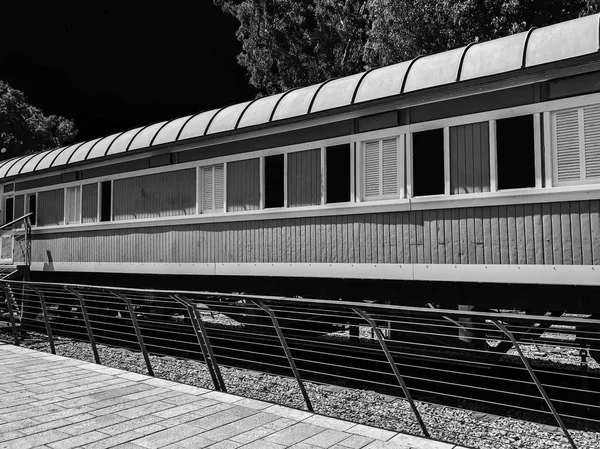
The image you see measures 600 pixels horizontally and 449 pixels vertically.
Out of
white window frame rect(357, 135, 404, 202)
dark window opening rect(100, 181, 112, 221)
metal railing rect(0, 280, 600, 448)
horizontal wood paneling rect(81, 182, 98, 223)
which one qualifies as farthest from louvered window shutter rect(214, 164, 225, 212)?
horizontal wood paneling rect(81, 182, 98, 223)

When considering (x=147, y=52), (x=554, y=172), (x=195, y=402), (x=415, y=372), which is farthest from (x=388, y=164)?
(x=147, y=52)

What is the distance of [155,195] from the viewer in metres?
10.2

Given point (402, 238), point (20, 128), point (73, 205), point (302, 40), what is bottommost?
point (402, 238)

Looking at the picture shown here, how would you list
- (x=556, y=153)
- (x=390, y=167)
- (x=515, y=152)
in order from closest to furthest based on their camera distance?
1. (x=556, y=153)
2. (x=515, y=152)
3. (x=390, y=167)

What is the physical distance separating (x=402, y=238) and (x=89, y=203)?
740cm

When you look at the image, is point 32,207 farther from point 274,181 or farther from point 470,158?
point 470,158

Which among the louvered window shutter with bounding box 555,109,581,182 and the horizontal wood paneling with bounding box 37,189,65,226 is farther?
the horizontal wood paneling with bounding box 37,189,65,226

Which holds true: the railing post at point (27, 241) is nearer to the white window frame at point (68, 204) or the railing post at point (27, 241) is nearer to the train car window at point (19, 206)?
the train car window at point (19, 206)

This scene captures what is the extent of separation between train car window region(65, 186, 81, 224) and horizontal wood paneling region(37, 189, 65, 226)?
0.17 m

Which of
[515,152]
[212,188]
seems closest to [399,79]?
[515,152]

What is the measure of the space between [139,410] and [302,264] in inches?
136

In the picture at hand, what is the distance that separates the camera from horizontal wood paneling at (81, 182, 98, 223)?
11.5 metres

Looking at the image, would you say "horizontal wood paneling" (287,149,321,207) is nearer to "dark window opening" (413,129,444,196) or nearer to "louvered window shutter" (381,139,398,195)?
"louvered window shutter" (381,139,398,195)

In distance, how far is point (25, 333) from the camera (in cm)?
1105
